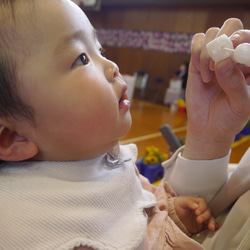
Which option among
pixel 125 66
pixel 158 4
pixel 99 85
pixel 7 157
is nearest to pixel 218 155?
pixel 99 85

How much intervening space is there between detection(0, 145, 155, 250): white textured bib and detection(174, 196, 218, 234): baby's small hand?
0.57ft

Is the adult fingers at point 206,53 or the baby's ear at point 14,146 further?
the adult fingers at point 206,53

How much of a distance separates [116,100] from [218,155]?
0.40 metres

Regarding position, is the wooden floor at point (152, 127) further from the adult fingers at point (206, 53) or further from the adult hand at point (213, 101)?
the adult fingers at point (206, 53)

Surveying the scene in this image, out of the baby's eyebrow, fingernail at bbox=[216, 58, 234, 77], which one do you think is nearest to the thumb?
fingernail at bbox=[216, 58, 234, 77]

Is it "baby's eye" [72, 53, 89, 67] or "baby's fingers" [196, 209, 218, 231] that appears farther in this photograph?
"baby's fingers" [196, 209, 218, 231]

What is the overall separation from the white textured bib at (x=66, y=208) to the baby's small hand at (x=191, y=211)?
0.17m

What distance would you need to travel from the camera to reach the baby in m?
0.40

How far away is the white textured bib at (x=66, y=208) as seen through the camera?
16.0 inches

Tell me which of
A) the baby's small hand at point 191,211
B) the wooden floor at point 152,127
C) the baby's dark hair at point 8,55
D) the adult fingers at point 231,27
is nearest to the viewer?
the baby's dark hair at point 8,55

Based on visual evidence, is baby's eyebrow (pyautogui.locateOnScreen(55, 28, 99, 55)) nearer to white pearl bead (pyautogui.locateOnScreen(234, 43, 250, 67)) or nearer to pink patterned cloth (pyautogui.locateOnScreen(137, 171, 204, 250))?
white pearl bead (pyautogui.locateOnScreen(234, 43, 250, 67))

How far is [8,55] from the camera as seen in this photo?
39 cm

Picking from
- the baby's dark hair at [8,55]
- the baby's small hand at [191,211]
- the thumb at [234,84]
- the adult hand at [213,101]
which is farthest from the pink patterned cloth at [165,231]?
the baby's dark hair at [8,55]

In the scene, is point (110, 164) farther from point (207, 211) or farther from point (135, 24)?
point (135, 24)
